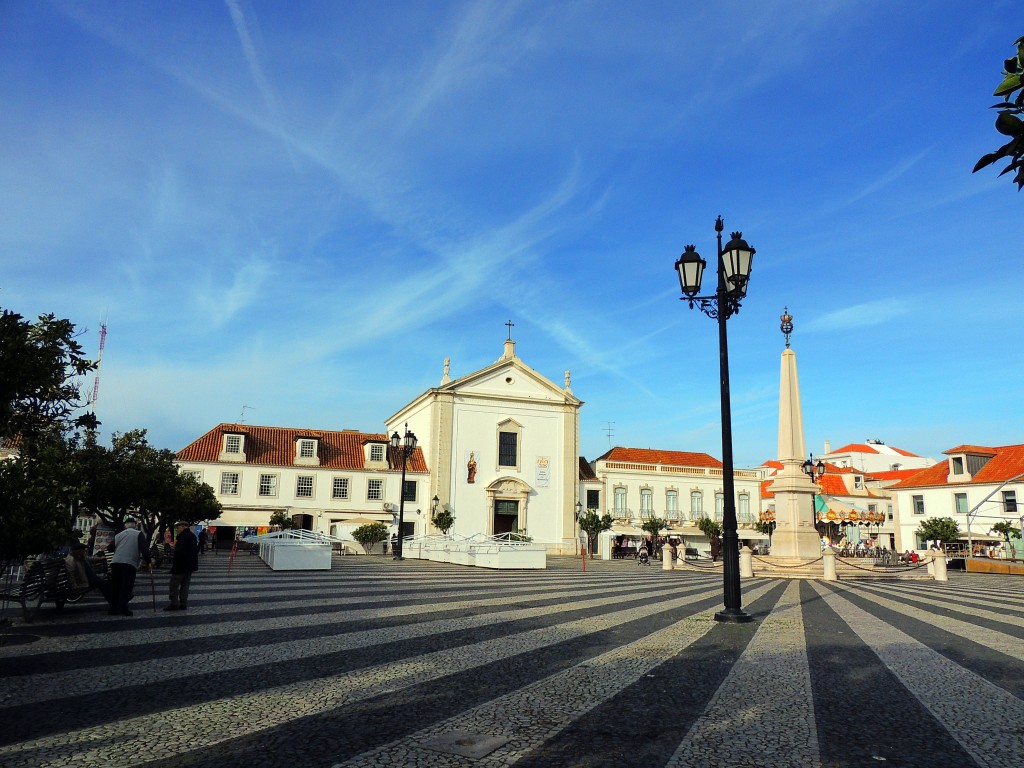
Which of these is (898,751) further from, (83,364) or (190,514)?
(190,514)

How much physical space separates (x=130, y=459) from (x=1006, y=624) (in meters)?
22.3

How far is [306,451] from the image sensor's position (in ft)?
155

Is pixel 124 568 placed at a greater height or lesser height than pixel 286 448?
lesser

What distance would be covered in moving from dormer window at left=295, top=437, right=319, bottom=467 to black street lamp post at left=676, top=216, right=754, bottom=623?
39.5 metres

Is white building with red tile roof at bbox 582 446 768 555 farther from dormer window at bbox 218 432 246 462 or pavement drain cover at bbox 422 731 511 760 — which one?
pavement drain cover at bbox 422 731 511 760

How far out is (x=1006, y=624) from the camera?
428 inches

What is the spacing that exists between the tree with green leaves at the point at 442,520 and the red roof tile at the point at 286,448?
354 centimetres

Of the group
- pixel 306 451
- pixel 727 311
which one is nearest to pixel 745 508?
pixel 306 451

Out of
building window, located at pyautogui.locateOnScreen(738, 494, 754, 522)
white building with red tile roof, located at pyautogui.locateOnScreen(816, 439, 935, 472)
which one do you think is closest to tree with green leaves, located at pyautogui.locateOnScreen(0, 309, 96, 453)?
building window, located at pyautogui.locateOnScreen(738, 494, 754, 522)

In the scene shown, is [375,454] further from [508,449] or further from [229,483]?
[229,483]

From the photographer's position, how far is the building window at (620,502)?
5616 centimetres

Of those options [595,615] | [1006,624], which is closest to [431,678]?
[595,615]

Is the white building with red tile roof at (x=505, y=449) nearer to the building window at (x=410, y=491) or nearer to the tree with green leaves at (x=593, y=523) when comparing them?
the tree with green leaves at (x=593, y=523)

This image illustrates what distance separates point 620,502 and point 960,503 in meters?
23.7
